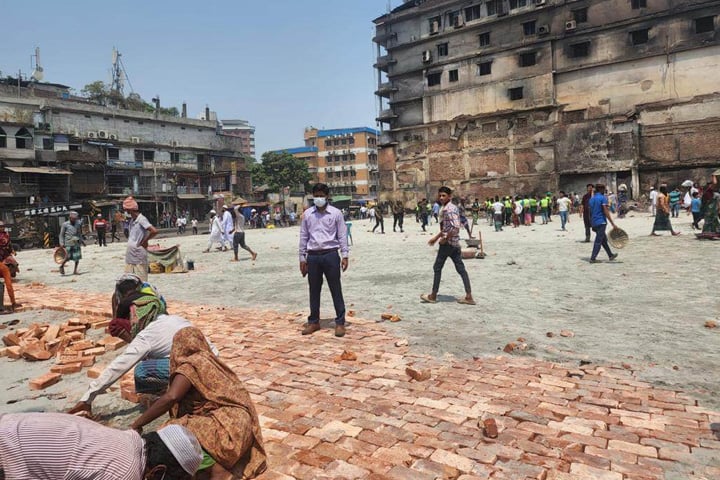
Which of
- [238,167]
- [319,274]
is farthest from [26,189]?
[319,274]

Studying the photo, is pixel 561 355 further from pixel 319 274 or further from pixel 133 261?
pixel 133 261

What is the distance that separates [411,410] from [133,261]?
597 centimetres

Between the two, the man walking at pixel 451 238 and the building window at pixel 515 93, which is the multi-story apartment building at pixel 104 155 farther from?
the man walking at pixel 451 238

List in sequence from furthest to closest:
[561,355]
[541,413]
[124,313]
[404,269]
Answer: [404,269]
[561,355]
[124,313]
[541,413]

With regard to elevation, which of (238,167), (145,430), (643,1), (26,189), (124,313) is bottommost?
(145,430)

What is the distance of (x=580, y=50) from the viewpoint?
130 feet

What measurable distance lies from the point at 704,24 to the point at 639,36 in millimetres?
4132

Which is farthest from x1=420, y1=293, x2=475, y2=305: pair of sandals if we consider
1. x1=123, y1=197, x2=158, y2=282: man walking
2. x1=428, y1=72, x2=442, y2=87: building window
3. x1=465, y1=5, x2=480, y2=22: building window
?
x1=465, y1=5, x2=480, y2=22: building window

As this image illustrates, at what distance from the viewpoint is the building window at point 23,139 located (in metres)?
39.2

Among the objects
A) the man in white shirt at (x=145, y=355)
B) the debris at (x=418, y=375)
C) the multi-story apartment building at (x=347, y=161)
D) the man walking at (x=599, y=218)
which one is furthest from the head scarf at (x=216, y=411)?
the multi-story apartment building at (x=347, y=161)

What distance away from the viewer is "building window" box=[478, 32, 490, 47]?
44188 millimetres

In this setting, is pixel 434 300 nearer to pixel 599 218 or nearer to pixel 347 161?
Answer: pixel 599 218

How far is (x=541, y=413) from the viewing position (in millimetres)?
3758

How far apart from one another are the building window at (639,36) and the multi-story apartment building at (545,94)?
0.09m
